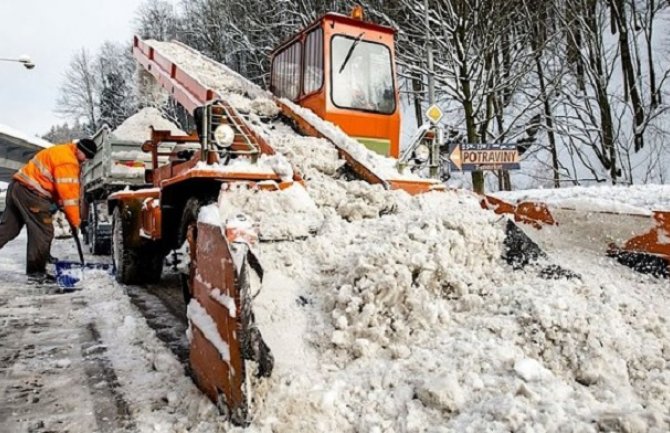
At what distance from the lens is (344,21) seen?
16.9 feet

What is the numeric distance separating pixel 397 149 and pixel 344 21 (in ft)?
4.30

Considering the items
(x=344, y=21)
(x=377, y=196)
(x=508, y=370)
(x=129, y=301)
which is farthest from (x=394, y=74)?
(x=508, y=370)

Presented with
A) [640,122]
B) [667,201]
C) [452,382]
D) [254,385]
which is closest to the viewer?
[452,382]

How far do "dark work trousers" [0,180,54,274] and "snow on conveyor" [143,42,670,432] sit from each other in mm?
4247

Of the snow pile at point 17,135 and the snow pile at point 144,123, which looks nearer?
the snow pile at point 144,123

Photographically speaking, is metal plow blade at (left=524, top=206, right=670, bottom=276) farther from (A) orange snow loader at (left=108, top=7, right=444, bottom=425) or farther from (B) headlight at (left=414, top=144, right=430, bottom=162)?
(B) headlight at (left=414, top=144, right=430, bottom=162)

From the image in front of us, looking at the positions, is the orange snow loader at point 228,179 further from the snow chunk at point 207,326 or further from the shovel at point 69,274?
the shovel at point 69,274

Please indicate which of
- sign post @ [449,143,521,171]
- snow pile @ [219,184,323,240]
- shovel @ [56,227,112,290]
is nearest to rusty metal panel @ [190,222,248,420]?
snow pile @ [219,184,323,240]

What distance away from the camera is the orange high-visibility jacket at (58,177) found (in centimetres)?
619

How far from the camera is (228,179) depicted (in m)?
3.43

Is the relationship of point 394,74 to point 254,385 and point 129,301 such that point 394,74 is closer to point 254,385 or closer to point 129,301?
point 129,301

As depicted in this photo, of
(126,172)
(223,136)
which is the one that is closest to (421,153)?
(223,136)

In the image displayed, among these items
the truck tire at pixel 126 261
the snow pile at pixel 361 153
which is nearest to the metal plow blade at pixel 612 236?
the snow pile at pixel 361 153

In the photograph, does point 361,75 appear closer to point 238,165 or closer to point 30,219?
point 238,165
